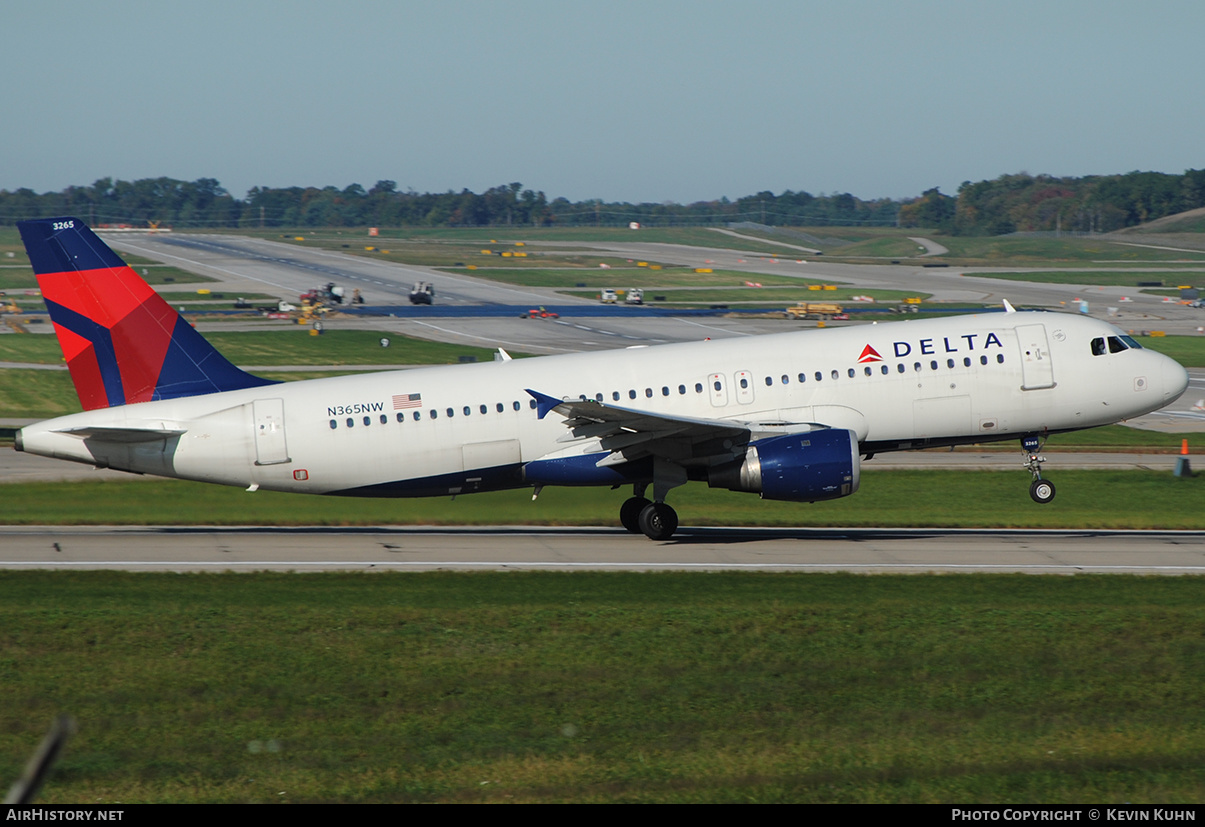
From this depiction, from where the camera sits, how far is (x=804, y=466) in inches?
1140

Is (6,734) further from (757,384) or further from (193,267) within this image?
(193,267)

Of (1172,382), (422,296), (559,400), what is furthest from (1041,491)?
(422,296)

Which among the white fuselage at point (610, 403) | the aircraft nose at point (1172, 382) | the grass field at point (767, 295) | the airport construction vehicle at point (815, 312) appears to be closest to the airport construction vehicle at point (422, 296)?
the grass field at point (767, 295)

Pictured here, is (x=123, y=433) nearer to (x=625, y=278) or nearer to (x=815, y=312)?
(x=815, y=312)

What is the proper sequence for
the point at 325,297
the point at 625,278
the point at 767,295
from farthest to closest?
the point at 625,278 → the point at 767,295 → the point at 325,297

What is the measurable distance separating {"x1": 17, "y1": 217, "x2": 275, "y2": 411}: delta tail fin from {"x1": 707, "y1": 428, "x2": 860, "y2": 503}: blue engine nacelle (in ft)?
45.9

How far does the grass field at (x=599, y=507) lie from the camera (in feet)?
112

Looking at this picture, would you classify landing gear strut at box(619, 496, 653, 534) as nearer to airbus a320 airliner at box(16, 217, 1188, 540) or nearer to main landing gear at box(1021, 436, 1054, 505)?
airbus a320 airliner at box(16, 217, 1188, 540)

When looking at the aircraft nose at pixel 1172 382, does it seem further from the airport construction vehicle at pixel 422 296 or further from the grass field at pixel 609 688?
the airport construction vehicle at pixel 422 296

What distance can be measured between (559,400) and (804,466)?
6010mm

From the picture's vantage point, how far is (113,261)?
30.5 meters

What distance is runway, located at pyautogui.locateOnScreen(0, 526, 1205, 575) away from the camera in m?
27.8

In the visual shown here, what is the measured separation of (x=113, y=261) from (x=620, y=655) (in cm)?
1767
